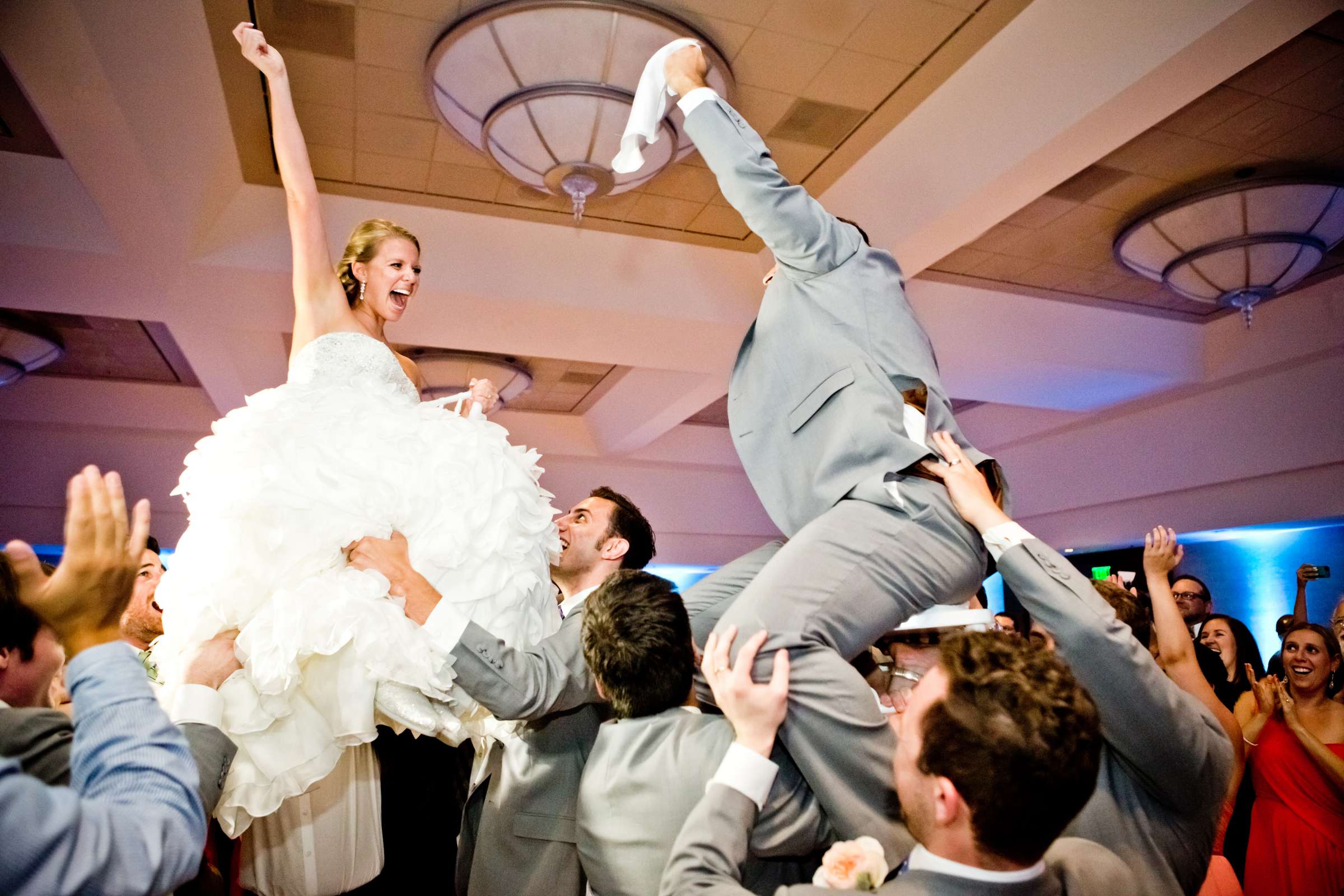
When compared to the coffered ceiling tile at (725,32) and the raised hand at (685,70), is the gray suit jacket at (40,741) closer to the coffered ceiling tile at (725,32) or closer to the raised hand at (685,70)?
the raised hand at (685,70)

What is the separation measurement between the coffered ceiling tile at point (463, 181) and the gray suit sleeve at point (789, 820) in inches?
172

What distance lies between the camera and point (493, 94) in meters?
4.22

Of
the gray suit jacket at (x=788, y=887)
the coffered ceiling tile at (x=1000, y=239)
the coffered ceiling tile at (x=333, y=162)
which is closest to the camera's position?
the gray suit jacket at (x=788, y=887)

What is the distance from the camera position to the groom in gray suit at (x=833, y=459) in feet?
5.14

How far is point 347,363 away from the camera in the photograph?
7.52 ft

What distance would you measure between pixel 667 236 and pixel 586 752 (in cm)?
459

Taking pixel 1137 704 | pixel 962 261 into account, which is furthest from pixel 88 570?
pixel 962 261

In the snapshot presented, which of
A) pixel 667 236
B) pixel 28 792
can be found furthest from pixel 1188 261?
pixel 28 792

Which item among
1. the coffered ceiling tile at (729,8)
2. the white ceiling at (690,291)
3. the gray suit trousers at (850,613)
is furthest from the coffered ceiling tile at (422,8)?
the gray suit trousers at (850,613)

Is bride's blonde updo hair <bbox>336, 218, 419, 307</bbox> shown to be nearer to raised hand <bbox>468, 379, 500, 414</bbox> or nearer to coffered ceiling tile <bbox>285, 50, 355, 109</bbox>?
raised hand <bbox>468, 379, 500, 414</bbox>

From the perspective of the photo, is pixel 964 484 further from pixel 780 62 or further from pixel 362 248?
pixel 780 62

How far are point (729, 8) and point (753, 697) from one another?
132 inches

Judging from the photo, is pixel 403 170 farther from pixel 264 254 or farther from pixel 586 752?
pixel 586 752

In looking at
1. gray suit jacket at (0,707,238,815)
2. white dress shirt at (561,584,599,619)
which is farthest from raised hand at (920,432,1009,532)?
gray suit jacket at (0,707,238,815)
